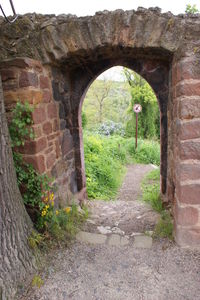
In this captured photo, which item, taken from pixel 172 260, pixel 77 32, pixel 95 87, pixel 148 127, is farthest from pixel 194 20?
pixel 95 87

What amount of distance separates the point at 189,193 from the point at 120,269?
97cm

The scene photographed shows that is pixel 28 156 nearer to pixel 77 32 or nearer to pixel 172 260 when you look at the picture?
pixel 77 32

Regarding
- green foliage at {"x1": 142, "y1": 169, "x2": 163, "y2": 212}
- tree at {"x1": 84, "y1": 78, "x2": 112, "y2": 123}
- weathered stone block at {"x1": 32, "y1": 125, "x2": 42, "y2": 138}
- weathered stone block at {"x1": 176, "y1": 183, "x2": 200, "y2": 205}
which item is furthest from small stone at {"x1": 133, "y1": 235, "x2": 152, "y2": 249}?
tree at {"x1": 84, "y1": 78, "x2": 112, "y2": 123}

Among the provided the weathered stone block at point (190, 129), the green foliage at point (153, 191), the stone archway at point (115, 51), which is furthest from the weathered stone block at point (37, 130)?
the green foliage at point (153, 191)

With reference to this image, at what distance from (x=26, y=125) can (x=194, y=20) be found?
5.91ft

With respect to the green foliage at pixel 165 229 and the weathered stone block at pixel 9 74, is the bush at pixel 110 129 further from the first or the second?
the weathered stone block at pixel 9 74

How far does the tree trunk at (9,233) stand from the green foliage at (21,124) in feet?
0.86

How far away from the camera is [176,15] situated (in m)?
1.86

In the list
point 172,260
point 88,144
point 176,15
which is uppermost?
point 176,15

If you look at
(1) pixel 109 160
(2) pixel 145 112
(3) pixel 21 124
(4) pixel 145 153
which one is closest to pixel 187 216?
(3) pixel 21 124

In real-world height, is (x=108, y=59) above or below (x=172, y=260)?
above

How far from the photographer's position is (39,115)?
6.97 feet

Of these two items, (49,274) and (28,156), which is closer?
(49,274)

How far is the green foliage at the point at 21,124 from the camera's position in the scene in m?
1.97
